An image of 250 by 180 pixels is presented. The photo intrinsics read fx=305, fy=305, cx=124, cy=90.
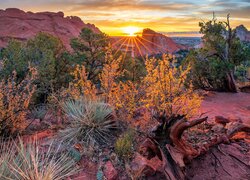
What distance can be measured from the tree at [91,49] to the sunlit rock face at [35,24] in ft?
144

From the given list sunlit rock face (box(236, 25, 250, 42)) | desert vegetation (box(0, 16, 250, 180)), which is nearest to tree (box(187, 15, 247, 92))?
desert vegetation (box(0, 16, 250, 180))

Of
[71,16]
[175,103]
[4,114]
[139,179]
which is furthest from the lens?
[71,16]

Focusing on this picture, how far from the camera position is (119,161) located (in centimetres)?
503

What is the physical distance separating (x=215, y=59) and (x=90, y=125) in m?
10.6

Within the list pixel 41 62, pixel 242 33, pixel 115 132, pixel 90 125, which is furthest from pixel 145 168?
pixel 242 33

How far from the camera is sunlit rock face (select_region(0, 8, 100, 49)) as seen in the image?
2393 inches

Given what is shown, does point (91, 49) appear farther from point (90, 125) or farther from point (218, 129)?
point (218, 129)

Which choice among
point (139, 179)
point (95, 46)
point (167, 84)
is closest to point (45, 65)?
point (95, 46)

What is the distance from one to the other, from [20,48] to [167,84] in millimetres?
9336

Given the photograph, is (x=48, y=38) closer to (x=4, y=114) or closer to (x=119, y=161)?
(x=4, y=114)

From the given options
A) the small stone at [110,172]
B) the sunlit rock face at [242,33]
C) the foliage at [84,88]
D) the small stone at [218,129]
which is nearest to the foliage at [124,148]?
the small stone at [110,172]

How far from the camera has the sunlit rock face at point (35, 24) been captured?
60.8m

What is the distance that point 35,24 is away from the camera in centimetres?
6744

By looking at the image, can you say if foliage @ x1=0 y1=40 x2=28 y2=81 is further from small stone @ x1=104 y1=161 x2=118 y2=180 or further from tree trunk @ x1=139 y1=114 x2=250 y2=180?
tree trunk @ x1=139 y1=114 x2=250 y2=180
